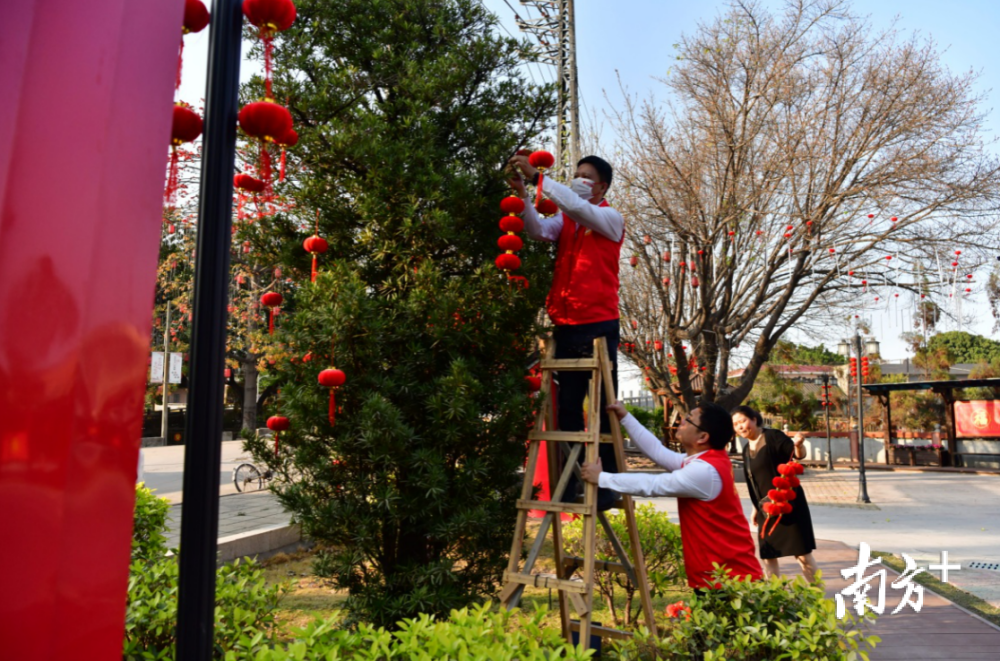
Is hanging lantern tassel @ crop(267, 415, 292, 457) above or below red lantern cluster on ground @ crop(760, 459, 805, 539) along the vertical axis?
above

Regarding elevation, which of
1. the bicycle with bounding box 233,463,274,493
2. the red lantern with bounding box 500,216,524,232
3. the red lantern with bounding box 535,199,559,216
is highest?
the red lantern with bounding box 535,199,559,216

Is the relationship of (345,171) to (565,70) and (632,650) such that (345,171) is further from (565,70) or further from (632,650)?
(565,70)

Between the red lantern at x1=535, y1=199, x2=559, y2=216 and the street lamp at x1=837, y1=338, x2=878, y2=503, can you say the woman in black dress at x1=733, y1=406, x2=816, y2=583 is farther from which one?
the street lamp at x1=837, y1=338, x2=878, y2=503

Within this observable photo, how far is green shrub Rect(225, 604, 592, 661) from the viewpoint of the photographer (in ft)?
6.95

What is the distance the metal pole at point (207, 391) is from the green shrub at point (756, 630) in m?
1.71

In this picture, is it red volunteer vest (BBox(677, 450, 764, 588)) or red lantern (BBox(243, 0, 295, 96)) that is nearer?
red lantern (BBox(243, 0, 295, 96))

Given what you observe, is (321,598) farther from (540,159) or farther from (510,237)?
(540,159)

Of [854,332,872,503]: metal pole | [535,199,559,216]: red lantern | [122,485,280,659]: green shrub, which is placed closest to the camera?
[122,485,280,659]: green shrub

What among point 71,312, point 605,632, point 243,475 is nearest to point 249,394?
point 243,475

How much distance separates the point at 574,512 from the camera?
3219mm

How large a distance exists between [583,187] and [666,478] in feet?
5.14

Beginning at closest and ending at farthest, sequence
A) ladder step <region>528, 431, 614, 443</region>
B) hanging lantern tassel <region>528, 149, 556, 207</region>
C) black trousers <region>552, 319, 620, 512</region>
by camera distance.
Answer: ladder step <region>528, 431, 614, 443</region> < hanging lantern tassel <region>528, 149, 556, 207</region> < black trousers <region>552, 319, 620, 512</region>

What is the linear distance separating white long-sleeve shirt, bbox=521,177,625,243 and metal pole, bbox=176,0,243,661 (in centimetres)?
195

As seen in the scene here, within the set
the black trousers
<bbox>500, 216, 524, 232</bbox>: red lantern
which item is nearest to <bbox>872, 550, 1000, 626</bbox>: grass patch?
the black trousers
